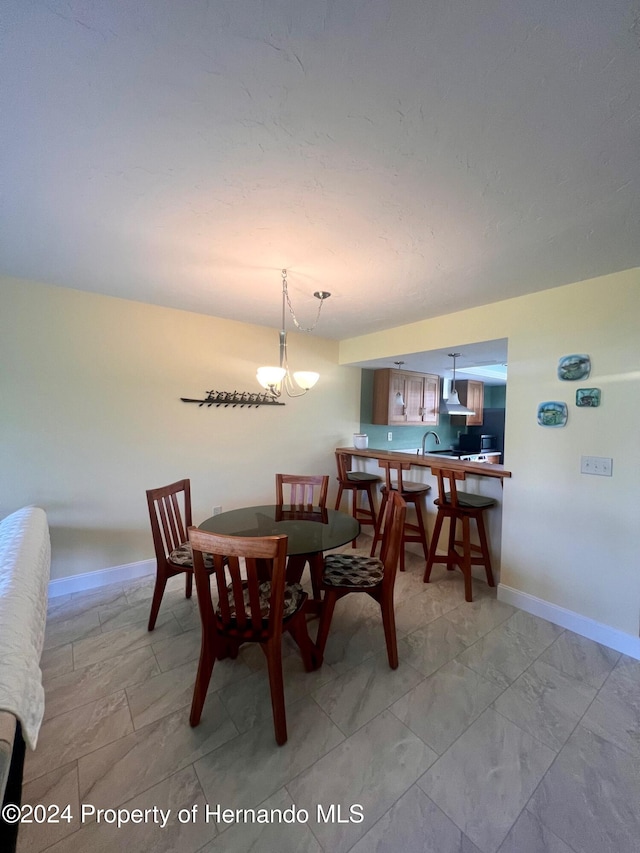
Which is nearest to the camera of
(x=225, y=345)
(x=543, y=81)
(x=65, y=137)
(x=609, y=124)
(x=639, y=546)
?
(x=543, y=81)

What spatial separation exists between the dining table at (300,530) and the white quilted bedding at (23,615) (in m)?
0.84

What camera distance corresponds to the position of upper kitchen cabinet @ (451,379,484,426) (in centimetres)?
573

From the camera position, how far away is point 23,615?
129 cm

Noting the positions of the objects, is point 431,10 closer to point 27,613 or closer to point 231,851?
point 27,613

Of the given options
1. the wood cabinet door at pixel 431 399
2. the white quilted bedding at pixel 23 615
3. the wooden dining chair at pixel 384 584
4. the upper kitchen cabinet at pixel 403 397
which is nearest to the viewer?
the white quilted bedding at pixel 23 615

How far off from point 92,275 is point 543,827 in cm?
366

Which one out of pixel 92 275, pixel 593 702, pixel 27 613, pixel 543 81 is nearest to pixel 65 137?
pixel 92 275

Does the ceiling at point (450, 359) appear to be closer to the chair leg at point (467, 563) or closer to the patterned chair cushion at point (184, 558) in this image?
the chair leg at point (467, 563)

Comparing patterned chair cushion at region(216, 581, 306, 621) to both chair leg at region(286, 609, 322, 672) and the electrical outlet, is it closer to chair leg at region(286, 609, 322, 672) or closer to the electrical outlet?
chair leg at region(286, 609, 322, 672)

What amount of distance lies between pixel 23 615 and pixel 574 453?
3.14m

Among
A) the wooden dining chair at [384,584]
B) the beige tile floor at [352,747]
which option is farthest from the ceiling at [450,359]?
the beige tile floor at [352,747]

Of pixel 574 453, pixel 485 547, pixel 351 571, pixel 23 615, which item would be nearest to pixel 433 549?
pixel 485 547

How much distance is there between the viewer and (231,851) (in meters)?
1.09

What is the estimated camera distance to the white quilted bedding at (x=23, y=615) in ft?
3.19
